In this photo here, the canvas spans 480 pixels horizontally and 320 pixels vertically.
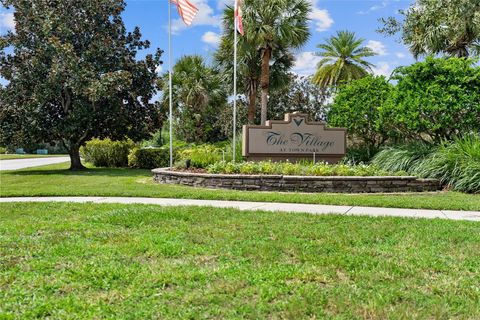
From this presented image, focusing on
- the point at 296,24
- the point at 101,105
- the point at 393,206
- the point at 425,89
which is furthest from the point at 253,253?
Result: the point at 296,24

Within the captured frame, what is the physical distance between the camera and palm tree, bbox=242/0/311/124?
20484mm

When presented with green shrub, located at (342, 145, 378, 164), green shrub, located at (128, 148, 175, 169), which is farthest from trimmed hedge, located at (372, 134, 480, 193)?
green shrub, located at (128, 148, 175, 169)

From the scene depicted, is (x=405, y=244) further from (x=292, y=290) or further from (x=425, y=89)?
(x=425, y=89)

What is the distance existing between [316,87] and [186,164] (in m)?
23.4

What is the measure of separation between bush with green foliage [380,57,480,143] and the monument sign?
208 centimetres

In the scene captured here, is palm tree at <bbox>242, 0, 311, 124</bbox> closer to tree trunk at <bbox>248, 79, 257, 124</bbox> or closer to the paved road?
tree trunk at <bbox>248, 79, 257, 124</bbox>

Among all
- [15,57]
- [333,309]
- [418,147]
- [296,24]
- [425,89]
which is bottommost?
[333,309]

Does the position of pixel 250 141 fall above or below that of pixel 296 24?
below

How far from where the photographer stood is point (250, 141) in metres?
13.9

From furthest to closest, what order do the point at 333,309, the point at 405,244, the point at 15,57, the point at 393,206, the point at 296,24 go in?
the point at 296,24 < the point at 15,57 < the point at 393,206 < the point at 405,244 < the point at 333,309

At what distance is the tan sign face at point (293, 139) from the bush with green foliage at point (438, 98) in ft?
6.66

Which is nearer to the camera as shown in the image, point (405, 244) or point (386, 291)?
point (386, 291)

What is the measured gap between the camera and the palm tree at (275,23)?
20.5 meters

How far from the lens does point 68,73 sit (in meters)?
18.2
